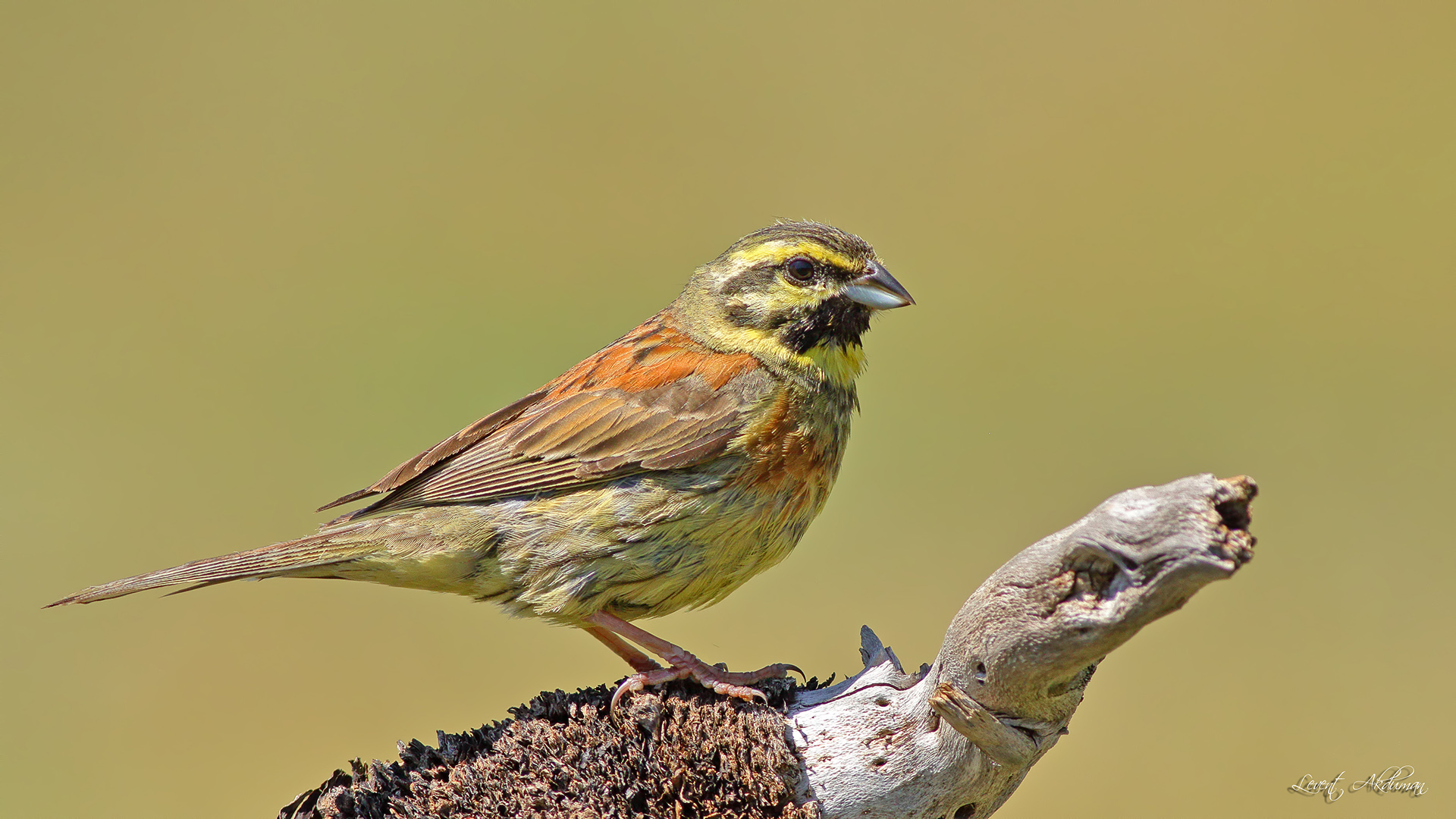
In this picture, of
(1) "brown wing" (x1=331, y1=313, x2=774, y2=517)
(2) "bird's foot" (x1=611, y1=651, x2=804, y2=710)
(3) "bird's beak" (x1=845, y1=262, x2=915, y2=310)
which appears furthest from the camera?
(3) "bird's beak" (x1=845, y1=262, x2=915, y2=310)

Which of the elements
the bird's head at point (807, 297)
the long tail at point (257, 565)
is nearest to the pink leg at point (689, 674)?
the long tail at point (257, 565)

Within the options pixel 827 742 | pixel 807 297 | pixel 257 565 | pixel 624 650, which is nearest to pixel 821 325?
pixel 807 297

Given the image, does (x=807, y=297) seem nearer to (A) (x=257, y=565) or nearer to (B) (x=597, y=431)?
(B) (x=597, y=431)

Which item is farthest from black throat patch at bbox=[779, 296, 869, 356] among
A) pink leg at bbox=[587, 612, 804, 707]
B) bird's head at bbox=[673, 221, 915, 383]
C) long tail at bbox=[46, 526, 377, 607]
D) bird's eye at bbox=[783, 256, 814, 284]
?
long tail at bbox=[46, 526, 377, 607]

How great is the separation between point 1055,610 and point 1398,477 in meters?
11.0

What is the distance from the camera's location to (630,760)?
3.88 metres

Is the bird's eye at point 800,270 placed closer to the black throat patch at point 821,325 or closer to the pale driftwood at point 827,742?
the black throat patch at point 821,325

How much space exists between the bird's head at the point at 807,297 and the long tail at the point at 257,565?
1.83 metres

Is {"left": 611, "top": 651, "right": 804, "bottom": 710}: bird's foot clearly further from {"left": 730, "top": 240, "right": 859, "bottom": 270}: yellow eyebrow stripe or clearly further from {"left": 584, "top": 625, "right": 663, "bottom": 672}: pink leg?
{"left": 730, "top": 240, "right": 859, "bottom": 270}: yellow eyebrow stripe

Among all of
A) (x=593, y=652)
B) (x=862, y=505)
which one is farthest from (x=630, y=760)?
(x=862, y=505)

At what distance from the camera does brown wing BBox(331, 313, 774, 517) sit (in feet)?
15.9

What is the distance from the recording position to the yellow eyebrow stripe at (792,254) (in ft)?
16.9

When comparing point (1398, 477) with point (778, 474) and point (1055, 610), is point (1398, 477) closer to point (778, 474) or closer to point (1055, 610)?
point (778, 474)

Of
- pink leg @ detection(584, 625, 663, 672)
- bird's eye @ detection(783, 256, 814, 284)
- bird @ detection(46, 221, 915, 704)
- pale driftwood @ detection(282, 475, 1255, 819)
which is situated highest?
bird's eye @ detection(783, 256, 814, 284)
